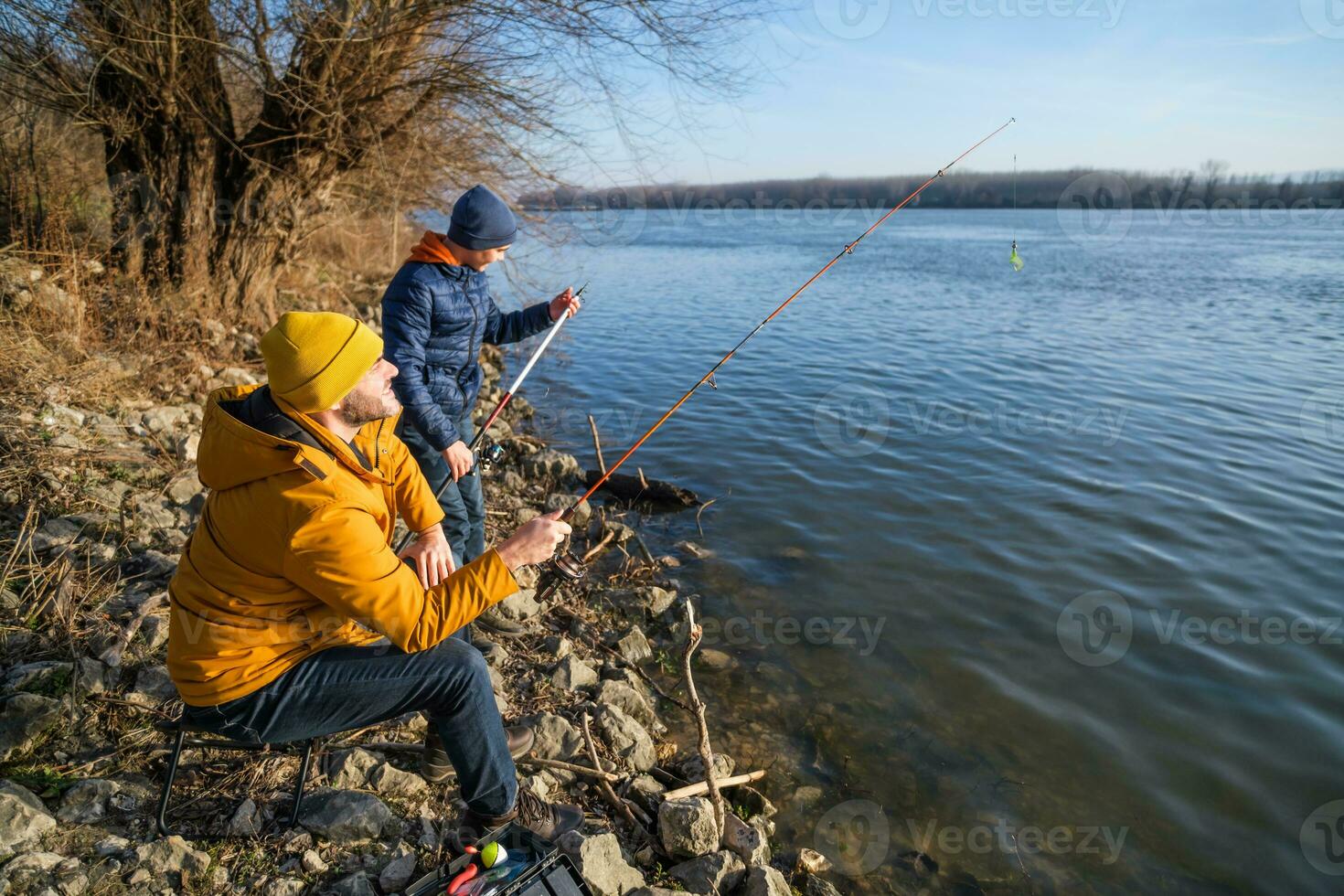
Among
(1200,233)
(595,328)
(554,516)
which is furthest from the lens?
(1200,233)

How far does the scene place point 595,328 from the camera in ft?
52.6

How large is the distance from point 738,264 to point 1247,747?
23.2 meters

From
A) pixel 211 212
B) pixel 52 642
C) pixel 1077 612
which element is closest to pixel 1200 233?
pixel 1077 612

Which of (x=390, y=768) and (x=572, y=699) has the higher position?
(x=390, y=768)

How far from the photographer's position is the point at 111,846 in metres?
2.54

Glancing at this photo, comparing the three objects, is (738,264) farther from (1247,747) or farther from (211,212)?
(1247,747)

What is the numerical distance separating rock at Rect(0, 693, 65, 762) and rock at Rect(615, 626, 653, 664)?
2.80 meters

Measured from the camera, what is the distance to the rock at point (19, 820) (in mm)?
2420

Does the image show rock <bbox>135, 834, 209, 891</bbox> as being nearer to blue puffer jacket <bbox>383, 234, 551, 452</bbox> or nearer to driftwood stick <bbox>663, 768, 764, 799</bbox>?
driftwood stick <bbox>663, 768, 764, 799</bbox>

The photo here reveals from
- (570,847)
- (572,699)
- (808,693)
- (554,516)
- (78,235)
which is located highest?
(78,235)

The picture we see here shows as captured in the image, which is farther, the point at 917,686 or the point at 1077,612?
the point at 1077,612

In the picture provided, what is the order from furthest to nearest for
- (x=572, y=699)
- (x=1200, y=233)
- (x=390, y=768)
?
(x=1200, y=233), (x=572, y=699), (x=390, y=768)

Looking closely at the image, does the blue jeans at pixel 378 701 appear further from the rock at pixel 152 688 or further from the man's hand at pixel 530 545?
the rock at pixel 152 688

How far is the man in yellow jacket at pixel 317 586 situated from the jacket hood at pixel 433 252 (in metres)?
1.58
